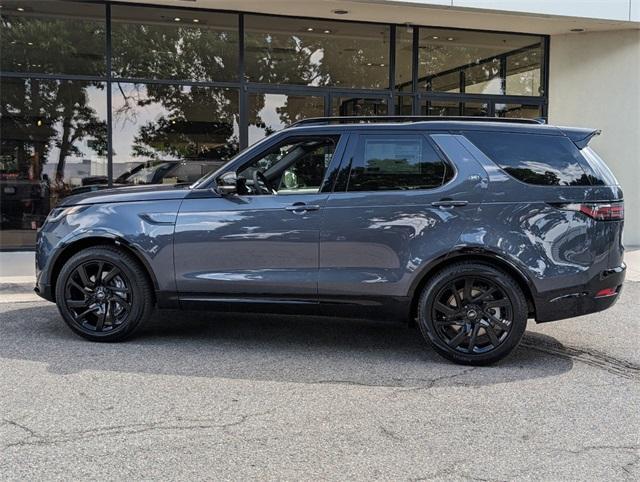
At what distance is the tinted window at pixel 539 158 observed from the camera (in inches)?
192

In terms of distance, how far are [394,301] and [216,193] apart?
5.65 ft

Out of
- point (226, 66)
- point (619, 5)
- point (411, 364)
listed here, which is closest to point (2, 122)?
point (226, 66)

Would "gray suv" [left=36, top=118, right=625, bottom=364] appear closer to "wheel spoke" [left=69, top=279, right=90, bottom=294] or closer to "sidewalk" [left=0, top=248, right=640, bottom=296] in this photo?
"wheel spoke" [left=69, top=279, right=90, bottom=294]

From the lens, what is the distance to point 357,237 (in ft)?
16.3

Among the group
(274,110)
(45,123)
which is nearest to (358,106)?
(274,110)

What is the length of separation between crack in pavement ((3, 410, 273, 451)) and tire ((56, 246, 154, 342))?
5.40 ft

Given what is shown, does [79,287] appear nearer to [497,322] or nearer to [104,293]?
[104,293]

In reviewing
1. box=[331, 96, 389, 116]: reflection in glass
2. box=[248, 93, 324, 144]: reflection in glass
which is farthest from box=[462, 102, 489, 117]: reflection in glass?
box=[248, 93, 324, 144]: reflection in glass

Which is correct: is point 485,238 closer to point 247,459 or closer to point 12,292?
point 247,459

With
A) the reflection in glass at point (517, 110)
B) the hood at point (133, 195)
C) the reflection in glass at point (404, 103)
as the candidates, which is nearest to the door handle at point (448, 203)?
the hood at point (133, 195)

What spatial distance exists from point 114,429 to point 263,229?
2.00 meters

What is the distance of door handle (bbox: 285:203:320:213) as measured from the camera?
198 inches

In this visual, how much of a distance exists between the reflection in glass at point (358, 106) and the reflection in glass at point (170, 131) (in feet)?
6.12

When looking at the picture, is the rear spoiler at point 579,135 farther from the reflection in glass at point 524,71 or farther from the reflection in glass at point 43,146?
the reflection in glass at point 43,146
